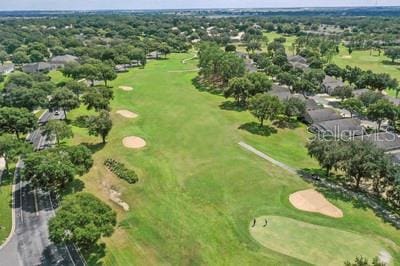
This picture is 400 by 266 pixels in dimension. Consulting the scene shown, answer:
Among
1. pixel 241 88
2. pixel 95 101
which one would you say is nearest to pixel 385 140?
pixel 241 88

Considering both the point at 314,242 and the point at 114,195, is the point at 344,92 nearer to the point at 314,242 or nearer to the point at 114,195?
the point at 314,242

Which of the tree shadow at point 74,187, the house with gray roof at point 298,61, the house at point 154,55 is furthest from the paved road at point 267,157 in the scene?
the house at point 154,55

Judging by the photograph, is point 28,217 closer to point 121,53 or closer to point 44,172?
point 44,172

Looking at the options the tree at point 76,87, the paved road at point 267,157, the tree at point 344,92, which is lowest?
the paved road at point 267,157

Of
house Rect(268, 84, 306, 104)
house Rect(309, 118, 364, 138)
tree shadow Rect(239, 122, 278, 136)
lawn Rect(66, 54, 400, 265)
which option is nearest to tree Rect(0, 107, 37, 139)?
lawn Rect(66, 54, 400, 265)

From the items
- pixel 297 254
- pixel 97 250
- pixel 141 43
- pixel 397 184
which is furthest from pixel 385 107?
pixel 141 43

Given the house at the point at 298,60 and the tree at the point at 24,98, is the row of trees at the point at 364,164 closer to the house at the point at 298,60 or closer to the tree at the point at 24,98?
the tree at the point at 24,98
